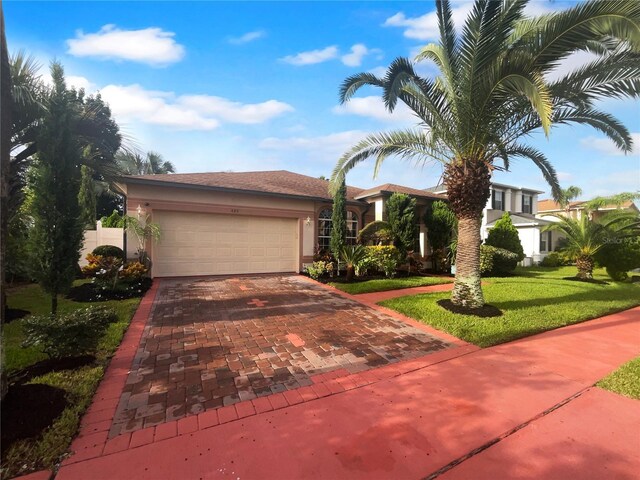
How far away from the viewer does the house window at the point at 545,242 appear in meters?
21.1

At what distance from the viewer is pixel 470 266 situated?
21.5 feet

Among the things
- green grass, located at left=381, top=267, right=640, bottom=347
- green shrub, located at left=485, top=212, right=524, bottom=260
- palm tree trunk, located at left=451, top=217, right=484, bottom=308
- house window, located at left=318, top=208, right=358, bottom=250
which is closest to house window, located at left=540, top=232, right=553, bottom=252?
green shrub, located at left=485, top=212, right=524, bottom=260

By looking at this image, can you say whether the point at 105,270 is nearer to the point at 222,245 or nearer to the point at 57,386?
the point at 222,245

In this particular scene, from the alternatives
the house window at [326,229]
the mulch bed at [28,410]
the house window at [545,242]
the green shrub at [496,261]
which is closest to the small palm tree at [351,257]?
the house window at [326,229]

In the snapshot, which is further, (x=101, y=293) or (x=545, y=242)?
(x=545, y=242)

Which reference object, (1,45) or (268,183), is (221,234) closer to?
(268,183)

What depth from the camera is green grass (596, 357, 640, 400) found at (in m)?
3.37

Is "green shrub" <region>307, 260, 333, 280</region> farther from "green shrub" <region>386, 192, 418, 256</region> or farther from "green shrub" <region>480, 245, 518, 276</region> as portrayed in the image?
"green shrub" <region>480, 245, 518, 276</region>

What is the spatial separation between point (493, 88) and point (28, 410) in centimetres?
801

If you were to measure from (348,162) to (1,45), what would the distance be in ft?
23.4

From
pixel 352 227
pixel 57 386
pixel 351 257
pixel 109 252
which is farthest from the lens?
pixel 352 227

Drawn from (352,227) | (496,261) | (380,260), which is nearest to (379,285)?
(380,260)

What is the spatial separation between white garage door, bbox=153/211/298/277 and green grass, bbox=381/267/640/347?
611cm

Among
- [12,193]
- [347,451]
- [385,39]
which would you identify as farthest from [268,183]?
[347,451]
